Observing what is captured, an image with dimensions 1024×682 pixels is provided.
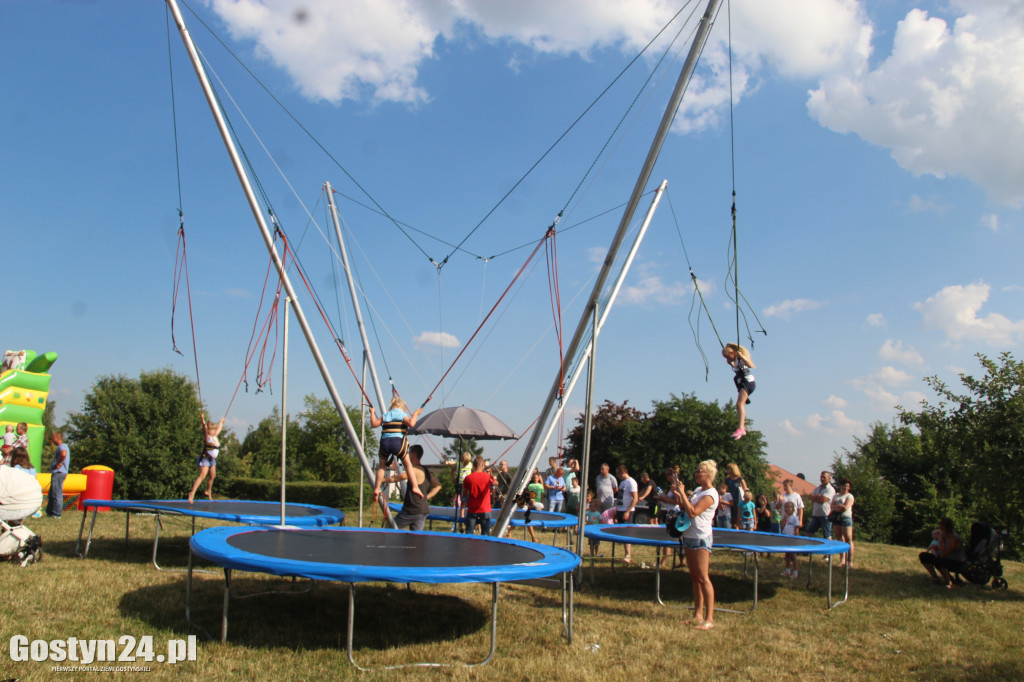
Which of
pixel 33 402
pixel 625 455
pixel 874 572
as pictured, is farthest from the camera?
pixel 625 455

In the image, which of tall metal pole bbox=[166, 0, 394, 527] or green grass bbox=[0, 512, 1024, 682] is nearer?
green grass bbox=[0, 512, 1024, 682]

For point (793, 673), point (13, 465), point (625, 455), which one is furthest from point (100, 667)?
point (625, 455)

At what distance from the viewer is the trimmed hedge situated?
16.3 m

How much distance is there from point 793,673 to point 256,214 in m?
4.92

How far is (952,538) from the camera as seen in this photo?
7238 mm

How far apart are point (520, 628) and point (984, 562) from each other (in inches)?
212

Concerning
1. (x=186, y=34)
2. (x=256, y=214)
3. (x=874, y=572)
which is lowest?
(x=874, y=572)

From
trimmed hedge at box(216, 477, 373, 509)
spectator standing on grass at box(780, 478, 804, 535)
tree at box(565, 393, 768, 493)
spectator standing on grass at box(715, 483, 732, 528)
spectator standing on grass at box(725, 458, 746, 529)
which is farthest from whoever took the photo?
tree at box(565, 393, 768, 493)

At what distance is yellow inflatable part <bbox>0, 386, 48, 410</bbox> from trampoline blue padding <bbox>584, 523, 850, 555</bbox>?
9554 mm

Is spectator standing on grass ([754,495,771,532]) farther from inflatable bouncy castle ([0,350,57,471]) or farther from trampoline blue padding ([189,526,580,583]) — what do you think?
inflatable bouncy castle ([0,350,57,471])

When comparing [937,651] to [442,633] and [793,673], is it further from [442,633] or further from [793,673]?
[442,633]

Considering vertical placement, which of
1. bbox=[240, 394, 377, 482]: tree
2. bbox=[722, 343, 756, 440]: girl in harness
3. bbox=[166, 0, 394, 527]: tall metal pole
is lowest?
bbox=[240, 394, 377, 482]: tree

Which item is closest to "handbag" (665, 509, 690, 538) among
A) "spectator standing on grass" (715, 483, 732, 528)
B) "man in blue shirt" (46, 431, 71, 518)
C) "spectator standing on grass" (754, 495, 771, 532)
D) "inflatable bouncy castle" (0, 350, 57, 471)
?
"spectator standing on grass" (715, 483, 732, 528)

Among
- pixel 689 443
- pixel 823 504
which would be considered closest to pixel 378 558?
pixel 823 504
